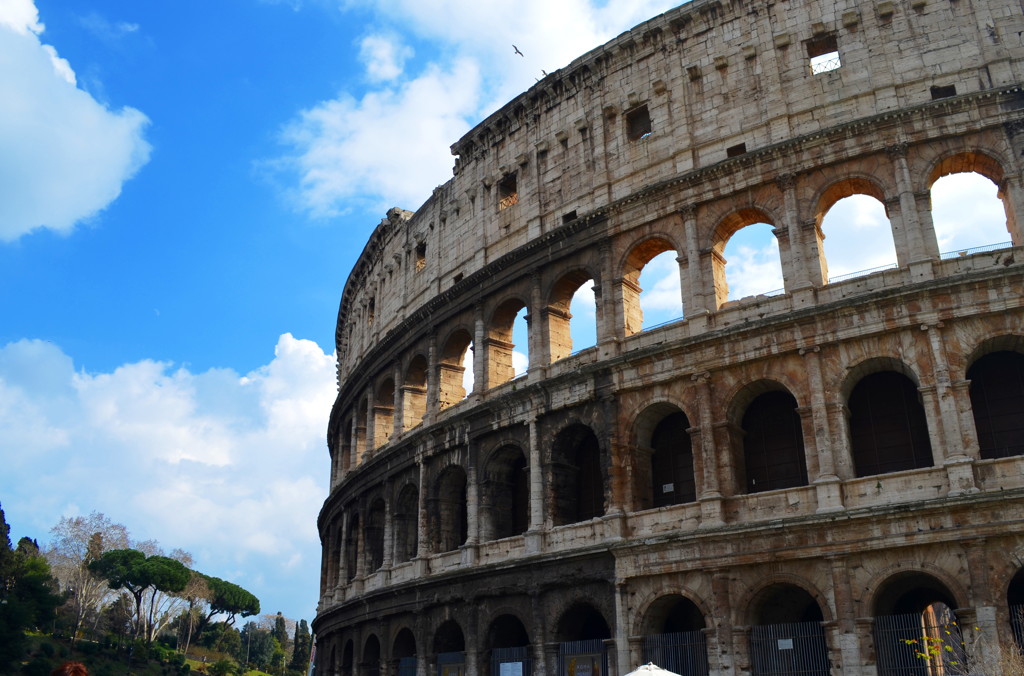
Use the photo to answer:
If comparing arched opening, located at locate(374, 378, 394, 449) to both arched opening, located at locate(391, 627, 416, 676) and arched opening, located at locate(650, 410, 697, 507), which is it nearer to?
arched opening, located at locate(391, 627, 416, 676)

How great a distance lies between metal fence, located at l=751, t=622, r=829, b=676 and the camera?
17.6 m

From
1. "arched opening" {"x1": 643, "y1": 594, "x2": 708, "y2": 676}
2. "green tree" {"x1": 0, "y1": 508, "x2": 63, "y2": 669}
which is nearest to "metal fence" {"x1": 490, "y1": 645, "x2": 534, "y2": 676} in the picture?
"arched opening" {"x1": 643, "y1": 594, "x2": 708, "y2": 676}

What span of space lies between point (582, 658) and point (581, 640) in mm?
1143

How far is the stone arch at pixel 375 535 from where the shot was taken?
3023 centimetres

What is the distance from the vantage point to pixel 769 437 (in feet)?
66.5

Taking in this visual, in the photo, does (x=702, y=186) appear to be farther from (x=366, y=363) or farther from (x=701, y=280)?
(x=366, y=363)

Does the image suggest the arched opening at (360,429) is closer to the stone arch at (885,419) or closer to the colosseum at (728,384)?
the colosseum at (728,384)

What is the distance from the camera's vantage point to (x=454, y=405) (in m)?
26.2

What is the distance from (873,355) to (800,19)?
841 cm

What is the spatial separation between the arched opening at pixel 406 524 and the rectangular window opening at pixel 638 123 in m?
11.9

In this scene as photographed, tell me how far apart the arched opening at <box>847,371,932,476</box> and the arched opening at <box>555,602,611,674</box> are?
22.2 ft

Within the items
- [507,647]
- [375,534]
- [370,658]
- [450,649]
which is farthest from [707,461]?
[375,534]

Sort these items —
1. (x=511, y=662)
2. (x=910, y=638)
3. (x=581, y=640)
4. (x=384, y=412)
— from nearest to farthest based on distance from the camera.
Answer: (x=910, y=638) < (x=581, y=640) < (x=511, y=662) < (x=384, y=412)

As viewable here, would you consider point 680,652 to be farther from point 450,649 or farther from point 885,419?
point 450,649
